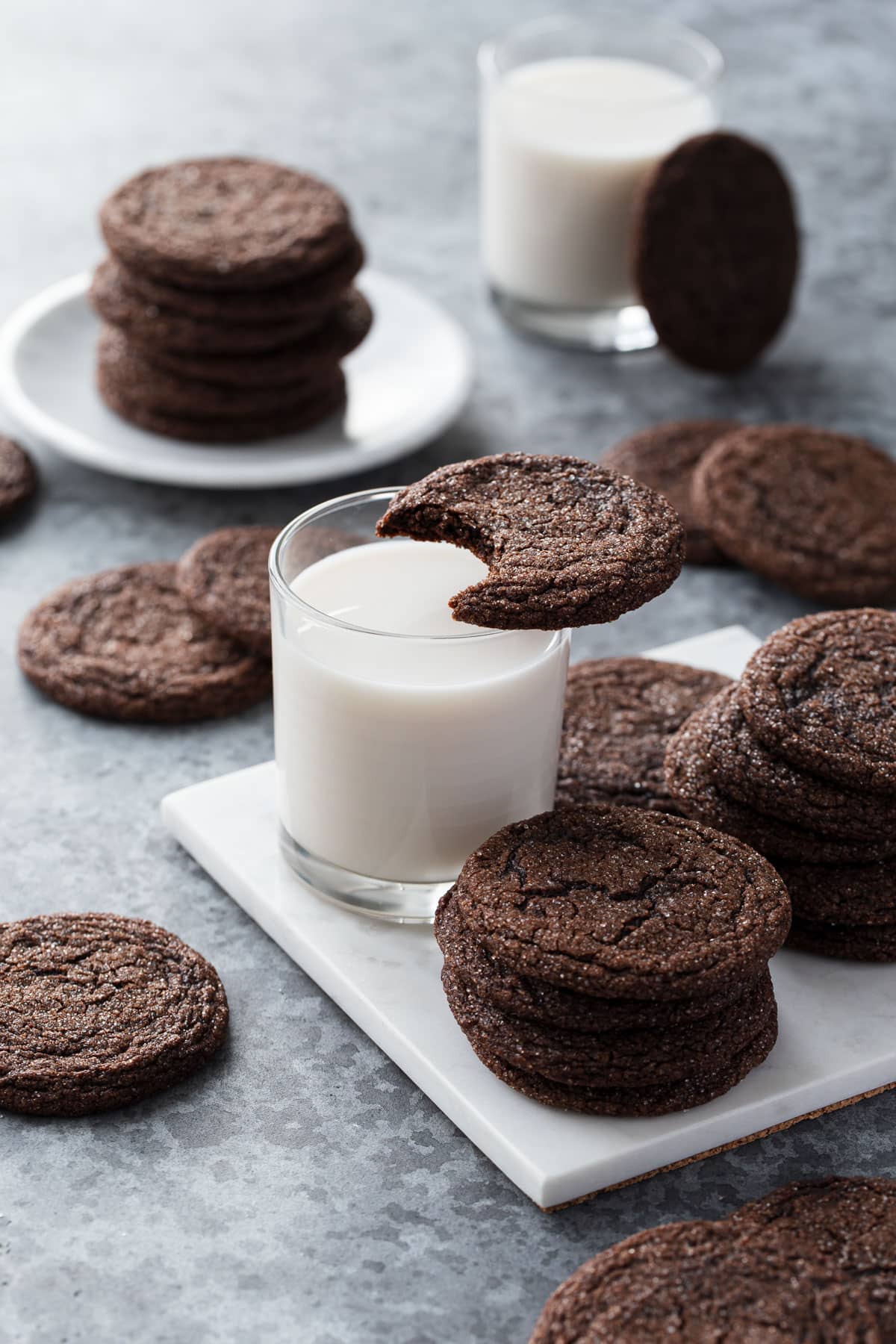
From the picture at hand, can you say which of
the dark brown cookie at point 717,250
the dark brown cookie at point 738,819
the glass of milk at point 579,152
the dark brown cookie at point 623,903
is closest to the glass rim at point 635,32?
the glass of milk at point 579,152

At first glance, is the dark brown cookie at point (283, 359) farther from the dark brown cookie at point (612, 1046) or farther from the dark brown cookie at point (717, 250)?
the dark brown cookie at point (612, 1046)

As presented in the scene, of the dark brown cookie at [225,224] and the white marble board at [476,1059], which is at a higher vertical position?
the dark brown cookie at [225,224]

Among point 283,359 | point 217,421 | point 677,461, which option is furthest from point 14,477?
point 677,461

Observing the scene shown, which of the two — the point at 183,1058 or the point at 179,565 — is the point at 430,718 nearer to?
the point at 183,1058

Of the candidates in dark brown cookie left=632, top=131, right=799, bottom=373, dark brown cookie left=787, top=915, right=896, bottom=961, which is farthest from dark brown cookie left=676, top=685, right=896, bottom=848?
dark brown cookie left=632, top=131, right=799, bottom=373

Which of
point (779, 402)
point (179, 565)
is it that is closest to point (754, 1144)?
point (179, 565)
